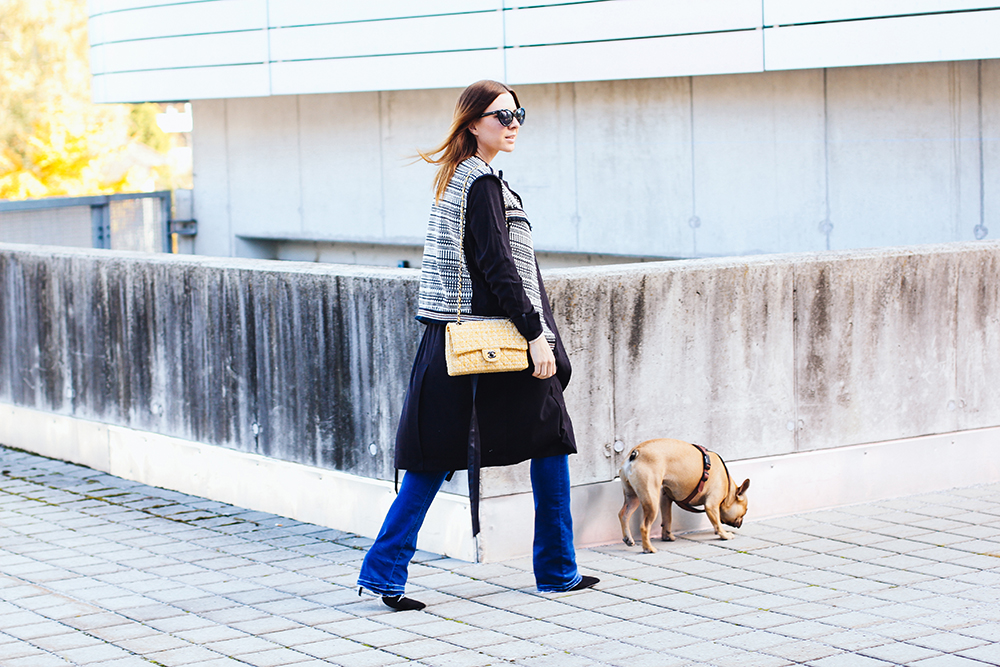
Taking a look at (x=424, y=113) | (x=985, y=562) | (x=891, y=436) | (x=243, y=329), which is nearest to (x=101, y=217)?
(x=424, y=113)

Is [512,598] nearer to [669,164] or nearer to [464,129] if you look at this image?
[464,129]

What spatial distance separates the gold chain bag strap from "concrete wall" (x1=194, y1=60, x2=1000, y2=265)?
8223 millimetres

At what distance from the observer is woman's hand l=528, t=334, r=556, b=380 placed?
4.78 m

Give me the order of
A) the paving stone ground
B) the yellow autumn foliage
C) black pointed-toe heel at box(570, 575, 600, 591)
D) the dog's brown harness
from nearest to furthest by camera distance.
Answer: the paving stone ground → black pointed-toe heel at box(570, 575, 600, 591) → the dog's brown harness → the yellow autumn foliage

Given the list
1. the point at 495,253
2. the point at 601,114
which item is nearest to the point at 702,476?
the point at 495,253

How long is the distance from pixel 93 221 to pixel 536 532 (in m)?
14.6

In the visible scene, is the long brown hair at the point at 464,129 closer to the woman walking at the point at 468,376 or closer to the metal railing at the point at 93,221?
the woman walking at the point at 468,376

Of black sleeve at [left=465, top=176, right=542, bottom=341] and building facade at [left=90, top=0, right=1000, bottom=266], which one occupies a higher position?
building facade at [left=90, top=0, right=1000, bottom=266]

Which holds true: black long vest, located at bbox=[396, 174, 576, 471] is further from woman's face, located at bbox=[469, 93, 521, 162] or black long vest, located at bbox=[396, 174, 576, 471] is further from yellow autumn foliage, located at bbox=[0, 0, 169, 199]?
yellow autumn foliage, located at bbox=[0, 0, 169, 199]

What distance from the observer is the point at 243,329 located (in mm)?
6727

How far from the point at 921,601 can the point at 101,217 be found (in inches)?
621

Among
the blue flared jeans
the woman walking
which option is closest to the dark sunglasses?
the woman walking

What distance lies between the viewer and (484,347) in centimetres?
471

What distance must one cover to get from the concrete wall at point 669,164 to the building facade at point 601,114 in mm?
23
